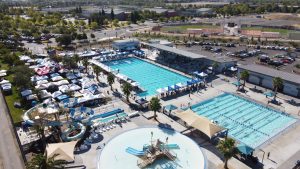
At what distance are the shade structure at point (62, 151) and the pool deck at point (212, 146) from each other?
1.76 metres

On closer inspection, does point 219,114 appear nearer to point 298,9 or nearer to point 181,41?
point 181,41

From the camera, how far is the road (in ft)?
100

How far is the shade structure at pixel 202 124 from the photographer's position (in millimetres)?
34562

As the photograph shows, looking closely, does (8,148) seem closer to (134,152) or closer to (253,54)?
(134,152)

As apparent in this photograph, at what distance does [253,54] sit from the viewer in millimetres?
72500

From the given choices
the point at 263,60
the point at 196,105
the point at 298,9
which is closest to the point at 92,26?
the point at 263,60

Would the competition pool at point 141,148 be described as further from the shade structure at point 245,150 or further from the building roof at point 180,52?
the building roof at point 180,52

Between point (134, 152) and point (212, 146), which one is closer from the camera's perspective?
point (134, 152)

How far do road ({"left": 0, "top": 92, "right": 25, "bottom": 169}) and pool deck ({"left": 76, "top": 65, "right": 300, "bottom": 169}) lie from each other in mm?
7232

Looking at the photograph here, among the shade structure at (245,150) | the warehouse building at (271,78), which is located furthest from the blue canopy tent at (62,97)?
the warehouse building at (271,78)

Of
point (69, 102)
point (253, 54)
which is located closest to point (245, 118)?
point (69, 102)

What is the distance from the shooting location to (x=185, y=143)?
30875 millimetres

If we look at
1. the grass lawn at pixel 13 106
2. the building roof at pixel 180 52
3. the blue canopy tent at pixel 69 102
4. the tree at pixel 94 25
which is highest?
the tree at pixel 94 25

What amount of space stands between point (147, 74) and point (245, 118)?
86.6 feet
